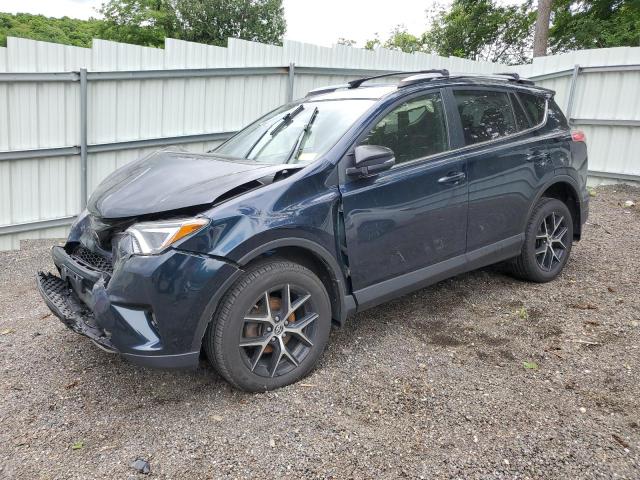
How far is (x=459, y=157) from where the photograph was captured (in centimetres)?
381

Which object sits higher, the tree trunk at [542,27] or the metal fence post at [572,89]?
the tree trunk at [542,27]

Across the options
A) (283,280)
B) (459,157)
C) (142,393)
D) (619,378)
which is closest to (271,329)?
(283,280)

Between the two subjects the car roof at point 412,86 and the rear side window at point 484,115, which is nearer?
the car roof at point 412,86

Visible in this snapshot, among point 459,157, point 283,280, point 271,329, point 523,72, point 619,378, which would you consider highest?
point 523,72

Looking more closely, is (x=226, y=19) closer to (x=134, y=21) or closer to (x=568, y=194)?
(x=134, y=21)

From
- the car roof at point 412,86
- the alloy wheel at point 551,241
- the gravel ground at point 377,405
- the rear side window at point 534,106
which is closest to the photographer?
the gravel ground at point 377,405

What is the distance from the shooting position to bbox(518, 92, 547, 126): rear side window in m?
4.49

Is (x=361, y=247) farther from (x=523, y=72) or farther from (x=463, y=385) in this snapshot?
(x=523, y=72)

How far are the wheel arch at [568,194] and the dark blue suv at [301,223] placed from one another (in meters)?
0.17

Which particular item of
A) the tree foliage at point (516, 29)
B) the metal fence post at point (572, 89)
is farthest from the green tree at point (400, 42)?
the metal fence post at point (572, 89)

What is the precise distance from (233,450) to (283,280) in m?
0.92

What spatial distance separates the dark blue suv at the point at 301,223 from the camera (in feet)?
8.83

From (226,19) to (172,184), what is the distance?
23.7m

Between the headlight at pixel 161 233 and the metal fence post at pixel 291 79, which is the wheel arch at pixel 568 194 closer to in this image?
the headlight at pixel 161 233
